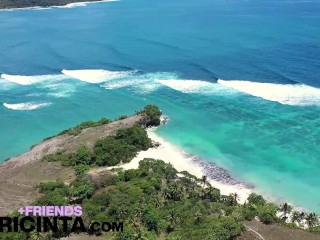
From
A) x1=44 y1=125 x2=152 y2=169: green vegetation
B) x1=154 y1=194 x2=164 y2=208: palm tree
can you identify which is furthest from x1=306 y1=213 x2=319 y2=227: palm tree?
x1=44 y1=125 x2=152 y2=169: green vegetation

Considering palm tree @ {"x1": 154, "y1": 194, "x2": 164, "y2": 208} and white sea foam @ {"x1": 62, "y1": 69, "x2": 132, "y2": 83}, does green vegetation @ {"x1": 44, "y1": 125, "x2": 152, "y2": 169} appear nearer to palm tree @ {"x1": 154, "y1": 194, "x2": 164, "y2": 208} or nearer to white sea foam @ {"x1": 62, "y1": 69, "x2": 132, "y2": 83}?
palm tree @ {"x1": 154, "y1": 194, "x2": 164, "y2": 208}

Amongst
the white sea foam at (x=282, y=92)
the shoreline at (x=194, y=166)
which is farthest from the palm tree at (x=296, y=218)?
the white sea foam at (x=282, y=92)

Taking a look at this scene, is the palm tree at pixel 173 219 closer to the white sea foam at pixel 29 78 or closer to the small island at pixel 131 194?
the small island at pixel 131 194

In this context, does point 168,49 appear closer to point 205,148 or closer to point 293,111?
point 293,111

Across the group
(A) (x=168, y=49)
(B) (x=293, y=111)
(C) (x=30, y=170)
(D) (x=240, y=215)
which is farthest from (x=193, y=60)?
(D) (x=240, y=215)

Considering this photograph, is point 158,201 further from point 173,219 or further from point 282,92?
point 282,92
